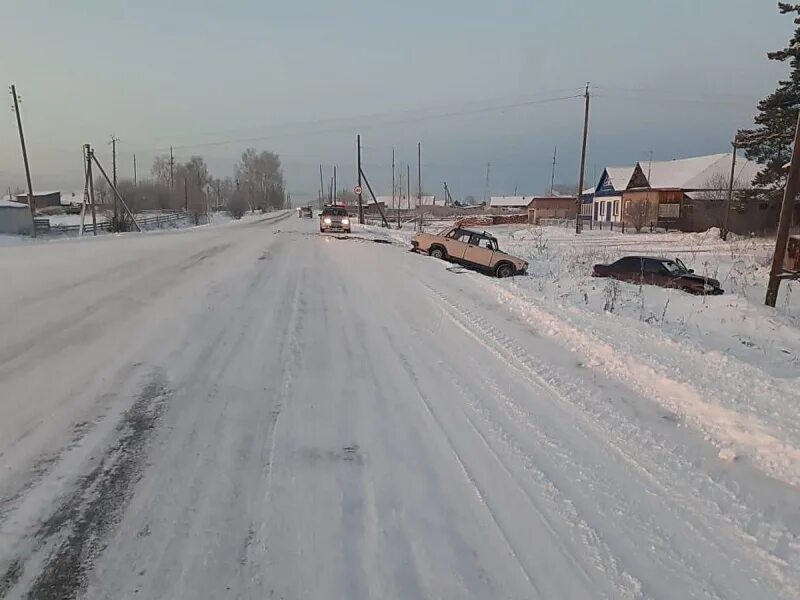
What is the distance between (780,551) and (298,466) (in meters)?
3.15

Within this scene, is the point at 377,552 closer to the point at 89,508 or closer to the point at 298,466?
the point at 298,466

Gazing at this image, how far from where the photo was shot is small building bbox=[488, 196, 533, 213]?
124125mm

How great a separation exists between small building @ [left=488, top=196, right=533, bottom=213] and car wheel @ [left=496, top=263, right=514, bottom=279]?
106 metres

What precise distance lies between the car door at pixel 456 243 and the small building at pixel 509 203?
10398cm

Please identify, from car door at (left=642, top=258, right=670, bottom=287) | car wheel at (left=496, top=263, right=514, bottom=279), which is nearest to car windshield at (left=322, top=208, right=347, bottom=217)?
car wheel at (left=496, top=263, right=514, bottom=279)

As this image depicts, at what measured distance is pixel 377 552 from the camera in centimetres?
317

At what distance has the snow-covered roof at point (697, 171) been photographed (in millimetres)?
54812

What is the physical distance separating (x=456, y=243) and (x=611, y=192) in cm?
5438

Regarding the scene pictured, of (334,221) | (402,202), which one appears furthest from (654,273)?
(402,202)

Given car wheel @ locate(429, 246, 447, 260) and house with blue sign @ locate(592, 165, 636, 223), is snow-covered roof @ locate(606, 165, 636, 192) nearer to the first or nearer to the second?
house with blue sign @ locate(592, 165, 636, 223)

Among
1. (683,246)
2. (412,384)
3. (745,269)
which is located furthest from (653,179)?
(412,384)

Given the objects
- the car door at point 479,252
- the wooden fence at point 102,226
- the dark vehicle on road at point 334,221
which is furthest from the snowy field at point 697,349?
the wooden fence at point 102,226

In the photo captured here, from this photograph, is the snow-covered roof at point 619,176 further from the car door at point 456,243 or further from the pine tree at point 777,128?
the car door at point 456,243

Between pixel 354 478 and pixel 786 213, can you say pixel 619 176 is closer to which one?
pixel 786 213
